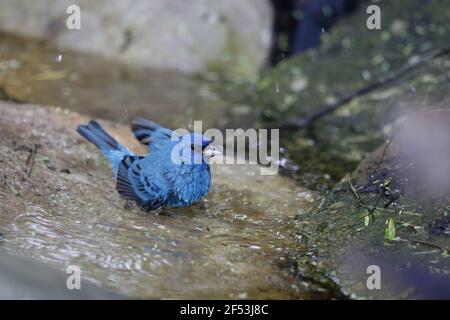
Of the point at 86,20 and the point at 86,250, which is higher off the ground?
the point at 86,20

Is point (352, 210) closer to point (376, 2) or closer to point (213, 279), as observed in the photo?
point (213, 279)

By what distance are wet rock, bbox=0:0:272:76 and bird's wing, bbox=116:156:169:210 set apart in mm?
4776

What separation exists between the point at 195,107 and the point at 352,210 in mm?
3995

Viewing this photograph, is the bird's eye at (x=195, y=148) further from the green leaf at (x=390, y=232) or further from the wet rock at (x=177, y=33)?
the wet rock at (x=177, y=33)

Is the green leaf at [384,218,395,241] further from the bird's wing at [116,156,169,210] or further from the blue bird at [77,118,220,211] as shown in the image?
the bird's wing at [116,156,169,210]

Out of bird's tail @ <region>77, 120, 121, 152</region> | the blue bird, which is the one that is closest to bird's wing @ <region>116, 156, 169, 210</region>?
the blue bird

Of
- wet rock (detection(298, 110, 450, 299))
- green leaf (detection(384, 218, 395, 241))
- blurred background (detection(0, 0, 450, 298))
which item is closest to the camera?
wet rock (detection(298, 110, 450, 299))

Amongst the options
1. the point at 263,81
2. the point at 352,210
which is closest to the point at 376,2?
the point at 263,81

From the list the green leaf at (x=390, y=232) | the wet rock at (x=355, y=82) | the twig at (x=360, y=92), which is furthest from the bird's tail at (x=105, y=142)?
the twig at (x=360, y=92)

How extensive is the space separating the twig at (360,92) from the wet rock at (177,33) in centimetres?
195

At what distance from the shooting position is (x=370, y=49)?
913 centimetres

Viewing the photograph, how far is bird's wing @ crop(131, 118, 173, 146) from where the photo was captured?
18.6 feet
